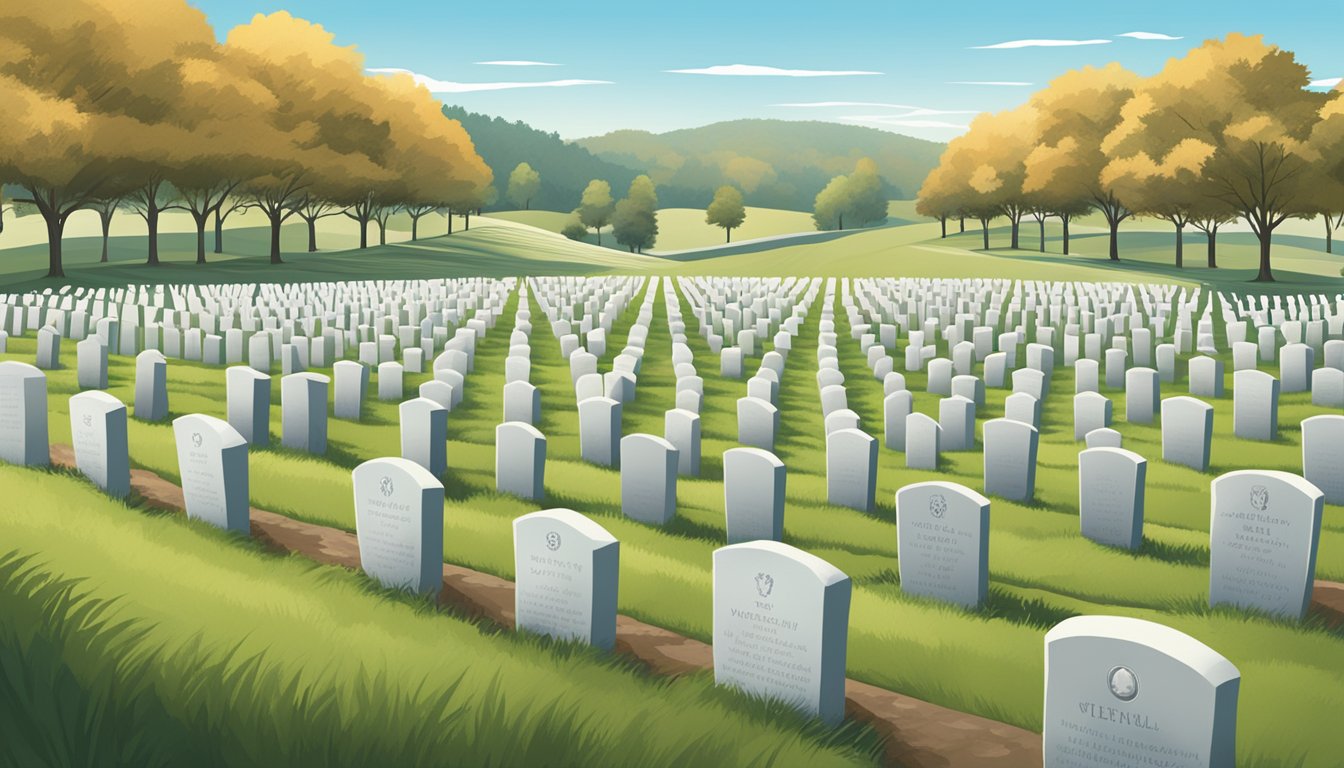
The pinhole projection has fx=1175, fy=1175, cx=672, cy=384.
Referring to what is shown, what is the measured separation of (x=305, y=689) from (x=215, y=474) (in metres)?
3.89

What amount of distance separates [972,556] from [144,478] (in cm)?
725

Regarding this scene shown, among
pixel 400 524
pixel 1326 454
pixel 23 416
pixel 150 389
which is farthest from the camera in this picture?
pixel 150 389

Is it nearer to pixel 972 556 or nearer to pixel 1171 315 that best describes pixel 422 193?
pixel 1171 315

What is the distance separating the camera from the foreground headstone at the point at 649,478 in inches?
386

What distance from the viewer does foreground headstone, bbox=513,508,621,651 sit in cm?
633

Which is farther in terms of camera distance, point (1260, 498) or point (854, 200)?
point (854, 200)

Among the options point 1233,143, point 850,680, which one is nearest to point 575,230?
point 1233,143

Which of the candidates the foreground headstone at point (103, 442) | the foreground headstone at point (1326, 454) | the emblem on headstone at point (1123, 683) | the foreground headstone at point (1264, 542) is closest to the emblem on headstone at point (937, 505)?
the foreground headstone at point (1264, 542)

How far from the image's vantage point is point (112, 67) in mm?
39719

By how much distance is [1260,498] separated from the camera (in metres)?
7.52

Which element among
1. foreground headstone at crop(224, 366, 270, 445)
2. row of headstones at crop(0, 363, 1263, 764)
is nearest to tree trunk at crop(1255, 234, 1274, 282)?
foreground headstone at crop(224, 366, 270, 445)

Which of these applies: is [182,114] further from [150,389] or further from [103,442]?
[103,442]

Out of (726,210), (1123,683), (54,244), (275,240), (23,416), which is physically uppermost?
(726,210)

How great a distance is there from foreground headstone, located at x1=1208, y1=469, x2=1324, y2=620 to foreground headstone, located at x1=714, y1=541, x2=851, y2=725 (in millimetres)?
3409
